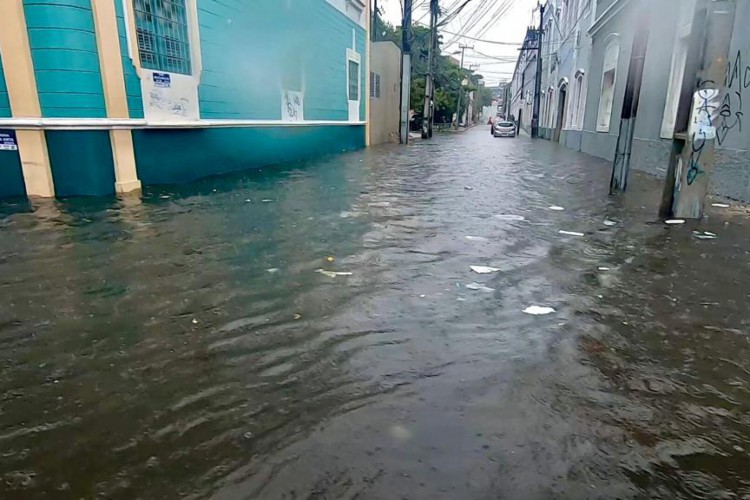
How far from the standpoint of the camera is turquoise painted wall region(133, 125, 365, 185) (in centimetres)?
800

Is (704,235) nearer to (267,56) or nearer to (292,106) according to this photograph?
(267,56)

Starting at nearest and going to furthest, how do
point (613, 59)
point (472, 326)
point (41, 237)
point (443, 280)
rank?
1. point (472, 326)
2. point (443, 280)
3. point (41, 237)
4. point (613, 59)

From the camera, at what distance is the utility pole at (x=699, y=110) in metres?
5.14

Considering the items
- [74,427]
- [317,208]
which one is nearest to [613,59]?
[317,208]

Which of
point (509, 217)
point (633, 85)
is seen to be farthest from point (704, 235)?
point (633, 85)

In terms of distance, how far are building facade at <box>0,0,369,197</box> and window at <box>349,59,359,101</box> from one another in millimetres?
5356

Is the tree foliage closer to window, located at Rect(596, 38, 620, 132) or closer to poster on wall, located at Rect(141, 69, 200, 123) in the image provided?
window, located at Rect(596, 38, 620, 132)

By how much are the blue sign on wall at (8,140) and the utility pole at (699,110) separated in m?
8.32

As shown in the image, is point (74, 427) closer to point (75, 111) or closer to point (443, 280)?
point (443, 280)

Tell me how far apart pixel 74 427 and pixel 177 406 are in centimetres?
39

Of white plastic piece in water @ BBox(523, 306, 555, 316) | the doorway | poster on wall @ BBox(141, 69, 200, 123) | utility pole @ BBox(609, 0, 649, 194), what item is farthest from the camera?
the doorway

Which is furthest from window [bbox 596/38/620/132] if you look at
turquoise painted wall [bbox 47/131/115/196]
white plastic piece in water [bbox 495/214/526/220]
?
turquoise painted wall [bbox 47/131/115/196]

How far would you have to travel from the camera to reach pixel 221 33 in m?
9.37

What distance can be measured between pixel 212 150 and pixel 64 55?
10.3ft
